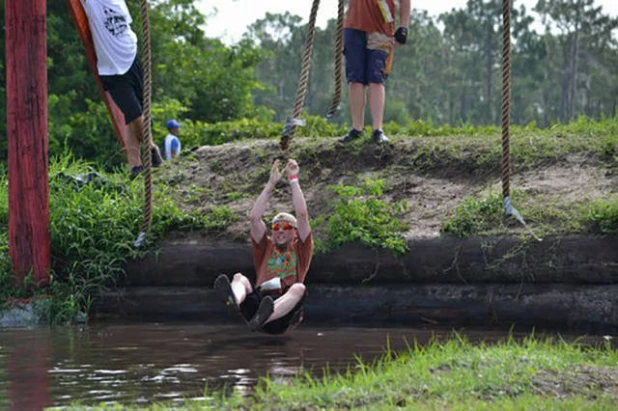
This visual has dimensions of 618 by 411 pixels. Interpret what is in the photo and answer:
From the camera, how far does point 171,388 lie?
27.0 feet

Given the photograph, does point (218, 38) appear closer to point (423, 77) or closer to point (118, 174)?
point (118, 174)

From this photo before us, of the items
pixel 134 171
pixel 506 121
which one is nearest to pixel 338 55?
pixel 134 171

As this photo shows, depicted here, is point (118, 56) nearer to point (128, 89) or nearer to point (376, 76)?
point (128, 89)

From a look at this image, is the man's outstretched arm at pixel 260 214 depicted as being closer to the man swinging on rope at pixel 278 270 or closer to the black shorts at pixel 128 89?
the man swinging on rope at pixel 278 270

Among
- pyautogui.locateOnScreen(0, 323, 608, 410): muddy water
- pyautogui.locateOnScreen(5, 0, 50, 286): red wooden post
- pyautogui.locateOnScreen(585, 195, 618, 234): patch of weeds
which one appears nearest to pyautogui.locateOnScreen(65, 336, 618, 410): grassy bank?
pyautogui.locateOnScreen(0, 323, 608, 410): muddy water

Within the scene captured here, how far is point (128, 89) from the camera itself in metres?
13.4

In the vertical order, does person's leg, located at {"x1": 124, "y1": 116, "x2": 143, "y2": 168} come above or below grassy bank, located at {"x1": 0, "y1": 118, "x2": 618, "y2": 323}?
above

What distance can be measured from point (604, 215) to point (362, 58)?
10.9 ft

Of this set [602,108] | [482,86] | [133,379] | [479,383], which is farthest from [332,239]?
[482,86]

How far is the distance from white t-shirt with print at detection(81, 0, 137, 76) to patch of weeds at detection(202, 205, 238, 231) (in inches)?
73.4

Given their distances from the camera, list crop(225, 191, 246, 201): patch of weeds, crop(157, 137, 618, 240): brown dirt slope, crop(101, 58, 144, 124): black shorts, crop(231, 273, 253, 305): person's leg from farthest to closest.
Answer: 1. crop(101, 58, 144, 124): black shorts
2. crop(225, 191, 246, 201): patch of weeds
3. crop(157, 137, 618, 240): brown dirt slope
4. crop(231, 273, 253, 305): person's leg

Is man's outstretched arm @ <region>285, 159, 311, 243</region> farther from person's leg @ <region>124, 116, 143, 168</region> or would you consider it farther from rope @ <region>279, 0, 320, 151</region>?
person's leg @ <region>124, 116, 143, 168</region>

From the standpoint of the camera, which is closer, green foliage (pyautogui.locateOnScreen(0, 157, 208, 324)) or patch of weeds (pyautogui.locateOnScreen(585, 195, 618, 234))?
patch of weeds (pyautogui.locateOnScreen(585, 195, 618, 234))

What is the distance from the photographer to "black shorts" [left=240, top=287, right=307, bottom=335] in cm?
1062
